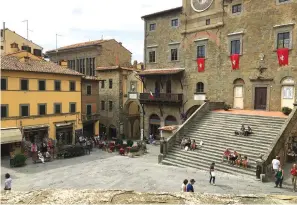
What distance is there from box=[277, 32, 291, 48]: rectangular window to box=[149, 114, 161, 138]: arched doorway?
56.5 ft

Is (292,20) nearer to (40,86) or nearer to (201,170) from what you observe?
(201,170)

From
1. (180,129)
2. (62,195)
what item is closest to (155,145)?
(180,129)

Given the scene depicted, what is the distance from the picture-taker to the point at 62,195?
6414mm

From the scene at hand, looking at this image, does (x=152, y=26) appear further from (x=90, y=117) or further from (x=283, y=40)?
(x=283, y=40)

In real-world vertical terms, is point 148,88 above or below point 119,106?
above

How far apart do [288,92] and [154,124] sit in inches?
681

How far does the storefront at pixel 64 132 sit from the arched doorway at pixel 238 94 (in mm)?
20105

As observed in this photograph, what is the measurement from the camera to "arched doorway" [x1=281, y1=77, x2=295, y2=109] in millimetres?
24344

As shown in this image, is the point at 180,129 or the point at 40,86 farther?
the point at 40,86

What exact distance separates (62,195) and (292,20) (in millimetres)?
25590

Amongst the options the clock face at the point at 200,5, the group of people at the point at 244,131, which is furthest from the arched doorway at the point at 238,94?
the clock face at the point at 200,5

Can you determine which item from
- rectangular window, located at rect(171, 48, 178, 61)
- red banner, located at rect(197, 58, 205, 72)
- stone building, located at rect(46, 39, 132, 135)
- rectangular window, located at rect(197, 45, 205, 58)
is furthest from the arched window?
stone building, located at rect(46, 39, 132, 135)

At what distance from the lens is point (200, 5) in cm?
3062

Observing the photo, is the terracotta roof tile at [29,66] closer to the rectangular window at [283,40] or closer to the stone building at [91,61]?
the stone building at [91,61]
